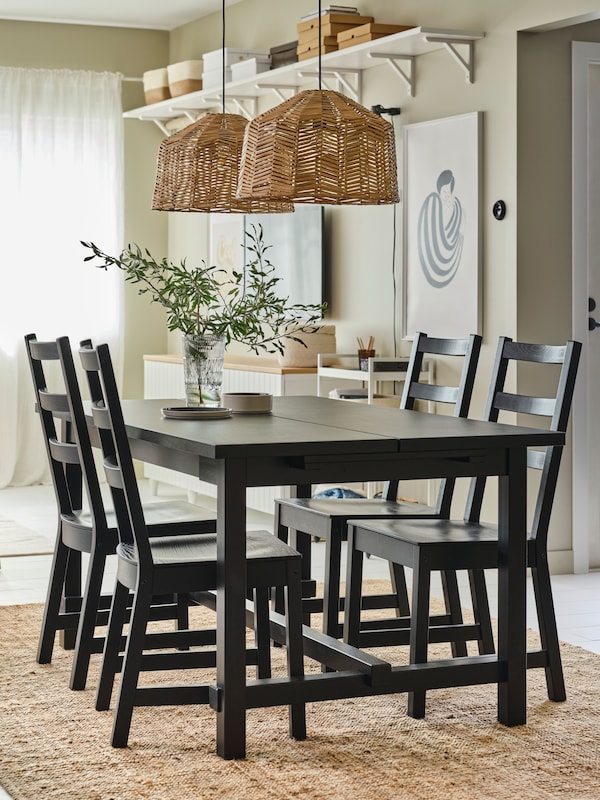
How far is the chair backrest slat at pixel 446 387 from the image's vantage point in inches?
139

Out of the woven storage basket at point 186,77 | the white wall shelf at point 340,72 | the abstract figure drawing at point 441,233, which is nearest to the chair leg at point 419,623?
the abstract figure drawing at point 441,233

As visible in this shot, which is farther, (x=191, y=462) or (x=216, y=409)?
(x=216, y=409)

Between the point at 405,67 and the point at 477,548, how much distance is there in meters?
2.93

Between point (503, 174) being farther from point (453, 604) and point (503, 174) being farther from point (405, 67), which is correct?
point (453, 604)

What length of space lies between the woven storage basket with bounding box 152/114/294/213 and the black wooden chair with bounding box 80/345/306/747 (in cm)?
83

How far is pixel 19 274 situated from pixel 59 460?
404 centimetres

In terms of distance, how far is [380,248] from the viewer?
5625 mm

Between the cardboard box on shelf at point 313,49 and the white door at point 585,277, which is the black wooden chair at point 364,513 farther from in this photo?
the cardboard box on shelf at point 313,49

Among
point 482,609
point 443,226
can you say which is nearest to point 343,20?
point 443,226

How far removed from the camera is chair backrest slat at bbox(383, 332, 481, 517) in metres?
3.54

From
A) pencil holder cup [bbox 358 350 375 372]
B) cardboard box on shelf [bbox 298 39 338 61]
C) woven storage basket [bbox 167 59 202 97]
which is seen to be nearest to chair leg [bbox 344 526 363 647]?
pencil holder cup [bbox 358 350 375 372]

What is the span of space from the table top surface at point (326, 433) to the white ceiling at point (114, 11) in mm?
4185

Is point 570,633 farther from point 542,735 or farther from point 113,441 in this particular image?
point 113,441

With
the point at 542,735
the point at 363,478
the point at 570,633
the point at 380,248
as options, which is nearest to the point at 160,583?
the point at 363,478
